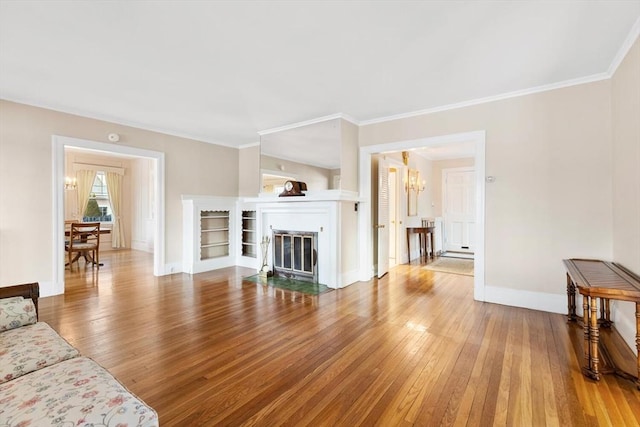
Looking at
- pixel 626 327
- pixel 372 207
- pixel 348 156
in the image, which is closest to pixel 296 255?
pixel 372 207

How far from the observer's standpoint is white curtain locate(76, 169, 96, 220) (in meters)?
7.99

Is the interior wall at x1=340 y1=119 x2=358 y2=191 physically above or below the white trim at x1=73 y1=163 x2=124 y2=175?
below

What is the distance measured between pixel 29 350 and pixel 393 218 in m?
5.60

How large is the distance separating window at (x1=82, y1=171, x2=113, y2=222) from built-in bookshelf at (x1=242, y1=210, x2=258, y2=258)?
5.12 meters

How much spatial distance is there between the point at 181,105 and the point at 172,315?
2.75 meters

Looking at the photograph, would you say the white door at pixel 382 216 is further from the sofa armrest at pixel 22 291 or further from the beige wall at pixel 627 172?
the sofa armrest at pixel 22 291

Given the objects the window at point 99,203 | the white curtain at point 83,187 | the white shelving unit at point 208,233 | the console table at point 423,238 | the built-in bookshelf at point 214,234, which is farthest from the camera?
the window at point 99,203

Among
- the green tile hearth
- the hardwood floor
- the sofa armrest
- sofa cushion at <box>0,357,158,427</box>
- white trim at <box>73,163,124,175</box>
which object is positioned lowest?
the hardwood floor

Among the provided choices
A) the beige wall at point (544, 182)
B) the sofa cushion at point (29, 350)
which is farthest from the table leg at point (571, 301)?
the sofa cushion at point (29, 350)

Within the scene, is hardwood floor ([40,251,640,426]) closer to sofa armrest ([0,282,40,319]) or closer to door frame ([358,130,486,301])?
door frame ([358,130,486,301])

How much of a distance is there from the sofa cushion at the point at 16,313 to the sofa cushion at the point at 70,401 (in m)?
0.75

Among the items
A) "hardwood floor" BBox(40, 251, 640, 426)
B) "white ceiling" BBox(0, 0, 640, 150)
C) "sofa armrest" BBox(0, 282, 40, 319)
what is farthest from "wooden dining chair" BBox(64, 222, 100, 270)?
"sofa armrest" BBox(0, 282, 40, 319)

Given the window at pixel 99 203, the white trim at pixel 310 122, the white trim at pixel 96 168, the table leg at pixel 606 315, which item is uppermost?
the white trim at pixel 310 122

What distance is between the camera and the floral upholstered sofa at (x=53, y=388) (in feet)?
3.58
